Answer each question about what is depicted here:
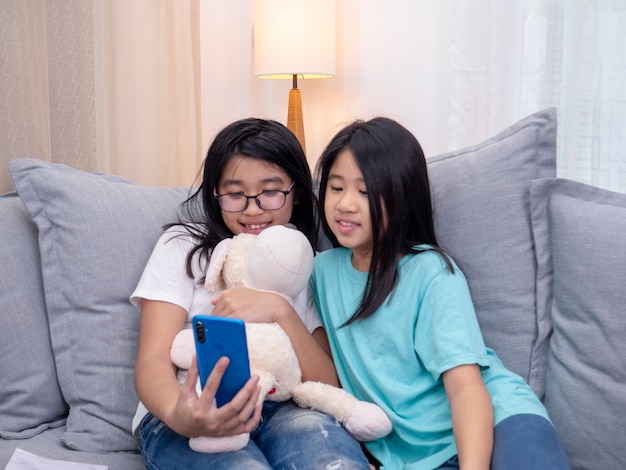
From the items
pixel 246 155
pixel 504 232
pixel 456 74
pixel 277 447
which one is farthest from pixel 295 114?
pixel 277 447

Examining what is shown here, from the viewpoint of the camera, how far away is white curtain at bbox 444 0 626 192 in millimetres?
2051

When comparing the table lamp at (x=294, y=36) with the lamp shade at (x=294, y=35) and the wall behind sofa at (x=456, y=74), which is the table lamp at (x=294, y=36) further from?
the wall behind sofa at (x=456, y=74)

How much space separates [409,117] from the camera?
8.00 feet

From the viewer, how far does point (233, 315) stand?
1.13 m

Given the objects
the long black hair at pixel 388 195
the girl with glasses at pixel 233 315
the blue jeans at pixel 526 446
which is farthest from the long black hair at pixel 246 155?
the blue jeans at pixel 526 446

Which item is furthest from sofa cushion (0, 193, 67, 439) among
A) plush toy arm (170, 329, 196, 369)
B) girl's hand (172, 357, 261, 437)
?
girl's hand (172, 357, 261, 437)

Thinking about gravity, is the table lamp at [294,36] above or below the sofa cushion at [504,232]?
above

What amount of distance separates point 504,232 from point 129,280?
2.29 feet

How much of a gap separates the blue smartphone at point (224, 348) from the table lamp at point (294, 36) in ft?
4.87

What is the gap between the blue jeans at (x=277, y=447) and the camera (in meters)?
1.05

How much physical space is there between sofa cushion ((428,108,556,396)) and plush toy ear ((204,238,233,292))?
0.40 meters

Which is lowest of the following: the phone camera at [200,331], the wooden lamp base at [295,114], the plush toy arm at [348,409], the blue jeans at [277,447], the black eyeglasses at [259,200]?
the blue jeans at [277,447]

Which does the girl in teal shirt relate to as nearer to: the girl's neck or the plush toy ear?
the girl's neck

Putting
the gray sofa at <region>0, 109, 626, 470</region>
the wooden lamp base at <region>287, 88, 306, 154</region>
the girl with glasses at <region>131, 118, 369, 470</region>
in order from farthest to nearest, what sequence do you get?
the wooden lamp base at <region>287, 88, 306, 154</region> < the gray sofa at <region>0, 109, 626, 470</region> < the girl with glasses at <region>131, 118, 369, 470</region>
